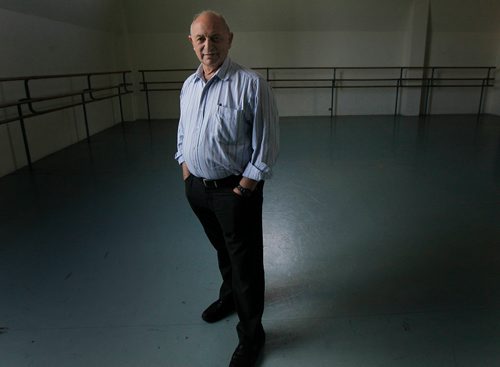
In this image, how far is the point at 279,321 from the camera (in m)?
1.69

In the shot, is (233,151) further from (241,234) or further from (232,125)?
(241,234)

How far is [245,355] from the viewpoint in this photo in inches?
56.7

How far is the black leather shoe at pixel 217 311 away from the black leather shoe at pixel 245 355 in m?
0.24

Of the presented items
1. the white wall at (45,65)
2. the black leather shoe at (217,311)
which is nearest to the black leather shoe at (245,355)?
the black leather shoe at (217,311)

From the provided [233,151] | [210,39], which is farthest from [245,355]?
[210,39]

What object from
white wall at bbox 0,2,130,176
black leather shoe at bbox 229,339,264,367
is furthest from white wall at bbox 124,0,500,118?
black leather shoe at bbox 229,339,264,367

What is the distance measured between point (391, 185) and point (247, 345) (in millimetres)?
2460

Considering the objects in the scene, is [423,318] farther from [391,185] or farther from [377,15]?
[377,15]

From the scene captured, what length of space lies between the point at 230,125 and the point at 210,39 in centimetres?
29

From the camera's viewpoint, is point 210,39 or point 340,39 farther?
point 340,39

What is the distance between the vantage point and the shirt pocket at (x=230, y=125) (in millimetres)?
1256

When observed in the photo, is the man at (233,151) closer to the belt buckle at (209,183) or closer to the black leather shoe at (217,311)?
the belt buckle at (209,183)

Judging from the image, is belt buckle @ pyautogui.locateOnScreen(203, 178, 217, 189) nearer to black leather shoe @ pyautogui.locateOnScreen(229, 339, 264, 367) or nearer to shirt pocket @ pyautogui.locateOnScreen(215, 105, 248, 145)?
shirt pocket @ pyautogui.locateOnScreen(215, 105, 248, 145)

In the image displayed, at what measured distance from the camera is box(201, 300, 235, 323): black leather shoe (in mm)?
1688
